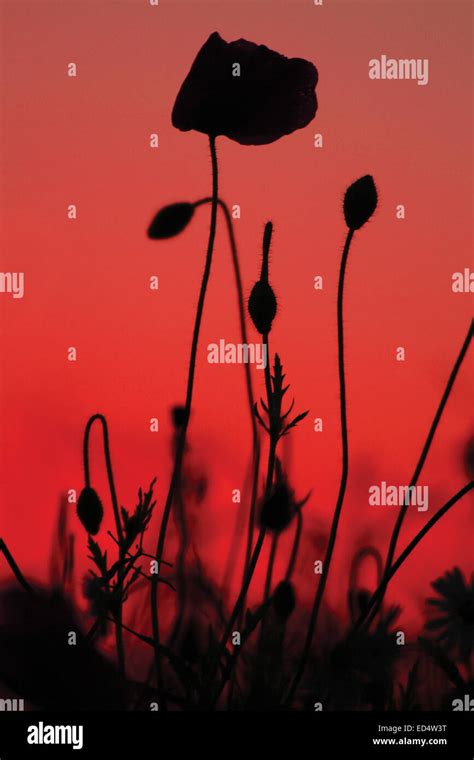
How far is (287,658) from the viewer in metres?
0.65

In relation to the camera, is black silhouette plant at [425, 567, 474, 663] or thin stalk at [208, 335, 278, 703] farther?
black silhouette plant at [425, 567, 474, 663]

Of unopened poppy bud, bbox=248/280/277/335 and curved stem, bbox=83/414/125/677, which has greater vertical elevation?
unopened poppy bud, bbox=248/280/277/335

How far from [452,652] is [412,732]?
0.35ft

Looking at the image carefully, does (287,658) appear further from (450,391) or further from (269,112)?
(269,112)

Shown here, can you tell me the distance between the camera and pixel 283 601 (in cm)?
63

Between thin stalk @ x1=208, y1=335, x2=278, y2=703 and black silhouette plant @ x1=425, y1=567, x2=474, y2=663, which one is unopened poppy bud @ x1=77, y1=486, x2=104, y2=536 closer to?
thin stalk @ x1=208, y1=335, x2=278, y2=703

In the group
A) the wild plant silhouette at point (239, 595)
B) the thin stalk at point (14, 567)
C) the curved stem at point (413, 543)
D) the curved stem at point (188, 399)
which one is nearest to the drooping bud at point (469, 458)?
the wild plant silhouette at point (239, 595)

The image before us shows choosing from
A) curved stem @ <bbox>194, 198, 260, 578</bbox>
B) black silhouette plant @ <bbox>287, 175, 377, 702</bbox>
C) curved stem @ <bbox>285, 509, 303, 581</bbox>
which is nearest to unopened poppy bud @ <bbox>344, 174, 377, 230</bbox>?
black silhouette plant @ <bbox>287, 175, 377, 702</bbox>

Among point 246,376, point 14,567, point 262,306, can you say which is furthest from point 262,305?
point 14,567

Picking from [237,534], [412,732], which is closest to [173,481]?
[237,534]

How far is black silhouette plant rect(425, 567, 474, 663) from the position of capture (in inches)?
26.5

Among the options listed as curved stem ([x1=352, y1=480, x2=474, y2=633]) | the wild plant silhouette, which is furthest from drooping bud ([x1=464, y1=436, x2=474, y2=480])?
curved stem ([x1=352, y1=480, x2=474, y2=633])

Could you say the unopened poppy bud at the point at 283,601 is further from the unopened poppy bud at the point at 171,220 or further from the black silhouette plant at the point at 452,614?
the unopened poppy bud at the point at 171,220

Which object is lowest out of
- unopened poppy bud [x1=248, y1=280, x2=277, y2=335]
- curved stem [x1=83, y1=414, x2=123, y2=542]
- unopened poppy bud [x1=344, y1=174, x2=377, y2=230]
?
curved stem [x1=83, y1=414, x2=123, y2=542]
